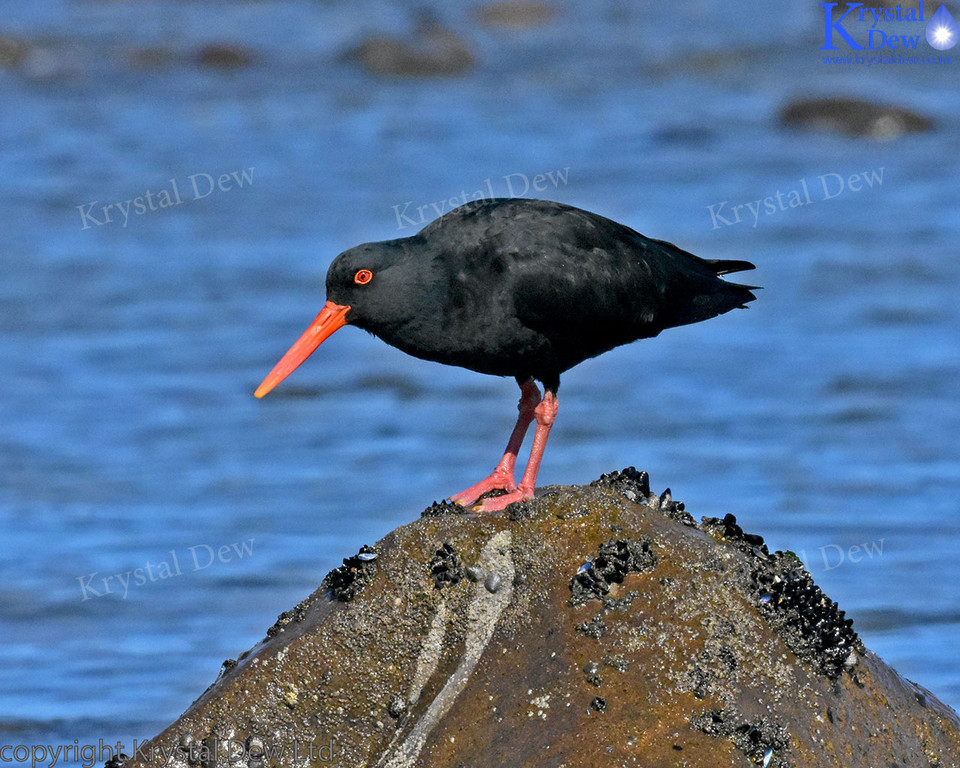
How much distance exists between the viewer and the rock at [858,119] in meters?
24.3

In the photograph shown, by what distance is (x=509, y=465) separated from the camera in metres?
7.44

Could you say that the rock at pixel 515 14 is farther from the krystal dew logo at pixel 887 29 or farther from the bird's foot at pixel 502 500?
the bird's foot at pixel 502 500

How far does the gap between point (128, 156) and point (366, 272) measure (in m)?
17.7

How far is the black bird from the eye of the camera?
732cm

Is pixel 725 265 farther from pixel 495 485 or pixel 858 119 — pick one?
pixel 858 119

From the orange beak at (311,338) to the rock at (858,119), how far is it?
18.4 meters

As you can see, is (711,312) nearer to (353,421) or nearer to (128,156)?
→ (353,421)

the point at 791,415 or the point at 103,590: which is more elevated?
the point at 791,415

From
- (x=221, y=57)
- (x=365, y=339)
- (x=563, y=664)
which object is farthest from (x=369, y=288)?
(x=221, y=57)

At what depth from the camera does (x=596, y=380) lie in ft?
49.5

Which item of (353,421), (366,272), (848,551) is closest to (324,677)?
(366,272)

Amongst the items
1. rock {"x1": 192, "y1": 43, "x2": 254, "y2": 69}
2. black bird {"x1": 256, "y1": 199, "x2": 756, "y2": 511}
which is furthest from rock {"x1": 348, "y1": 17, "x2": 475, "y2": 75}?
black bird {"x1": 256, "y1": 199, "x2": 756, "y2": 511}

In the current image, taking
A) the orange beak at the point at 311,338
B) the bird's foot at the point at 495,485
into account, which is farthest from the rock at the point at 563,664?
the orange beak at the point at 311,338

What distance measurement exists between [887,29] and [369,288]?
76.0 ft
